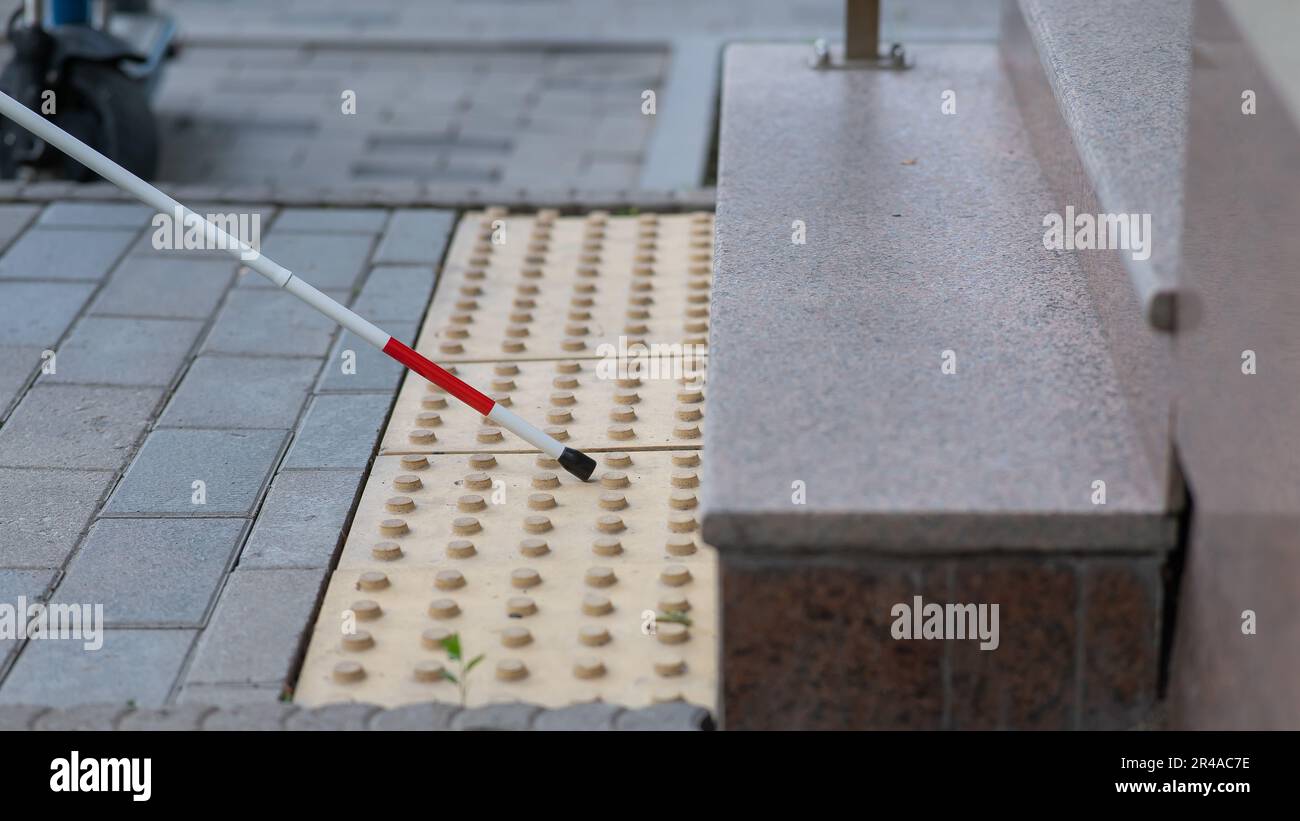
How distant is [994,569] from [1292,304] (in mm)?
645

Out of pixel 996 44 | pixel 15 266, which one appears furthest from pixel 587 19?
pixel 15 266

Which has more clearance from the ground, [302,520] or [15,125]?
[15,125]

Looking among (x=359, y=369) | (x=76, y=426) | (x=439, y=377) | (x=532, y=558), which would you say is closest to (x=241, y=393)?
(x=359, y=369)

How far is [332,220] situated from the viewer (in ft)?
18.9

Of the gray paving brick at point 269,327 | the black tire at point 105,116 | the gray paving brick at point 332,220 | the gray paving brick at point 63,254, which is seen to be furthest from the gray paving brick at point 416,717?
the black tire at point 105,116

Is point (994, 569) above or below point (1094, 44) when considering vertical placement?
below

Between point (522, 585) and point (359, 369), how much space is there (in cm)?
133

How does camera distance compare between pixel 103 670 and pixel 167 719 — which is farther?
pixel 103 670

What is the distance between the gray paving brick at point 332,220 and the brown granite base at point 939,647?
3.24 meters

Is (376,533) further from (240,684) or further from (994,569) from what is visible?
(994,569)

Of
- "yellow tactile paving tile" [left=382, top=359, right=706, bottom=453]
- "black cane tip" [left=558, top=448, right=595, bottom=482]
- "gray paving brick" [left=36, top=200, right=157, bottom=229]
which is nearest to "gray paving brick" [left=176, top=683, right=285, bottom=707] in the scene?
"black cane tip" [left=558, top=448, right=595, bottom=482]

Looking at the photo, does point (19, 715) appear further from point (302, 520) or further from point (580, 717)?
point (580, 717)

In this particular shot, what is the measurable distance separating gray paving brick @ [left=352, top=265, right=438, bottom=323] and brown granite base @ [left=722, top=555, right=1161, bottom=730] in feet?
7.83

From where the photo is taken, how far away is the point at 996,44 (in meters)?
5.75
